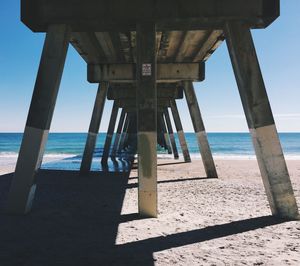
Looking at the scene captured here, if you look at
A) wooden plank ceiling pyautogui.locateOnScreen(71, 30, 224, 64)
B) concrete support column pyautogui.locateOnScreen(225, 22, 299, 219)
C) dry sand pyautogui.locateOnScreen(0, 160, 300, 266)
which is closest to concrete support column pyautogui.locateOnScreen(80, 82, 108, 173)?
wooden plank ceiling pyautogui.locateOnScreen(71, 30, 224, 64)

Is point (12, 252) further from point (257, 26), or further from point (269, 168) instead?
point (257, 26)

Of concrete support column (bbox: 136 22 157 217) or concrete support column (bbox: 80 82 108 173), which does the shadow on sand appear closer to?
concrete support column (bbox: 136 22 157 217)

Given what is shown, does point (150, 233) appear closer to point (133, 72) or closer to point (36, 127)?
point (36, 127)

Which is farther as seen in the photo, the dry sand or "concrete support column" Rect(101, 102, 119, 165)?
"concrete support column" Rect(101, 102, 119, 165)

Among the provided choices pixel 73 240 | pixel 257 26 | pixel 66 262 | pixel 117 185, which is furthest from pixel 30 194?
pixel 257 26

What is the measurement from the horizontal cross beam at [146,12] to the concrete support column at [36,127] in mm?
563

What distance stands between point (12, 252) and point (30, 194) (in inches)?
91.2

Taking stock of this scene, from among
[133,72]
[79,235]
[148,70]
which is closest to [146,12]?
[148,70]

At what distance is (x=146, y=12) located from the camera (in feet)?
21.0

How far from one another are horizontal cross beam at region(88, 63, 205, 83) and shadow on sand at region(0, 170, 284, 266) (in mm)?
5646

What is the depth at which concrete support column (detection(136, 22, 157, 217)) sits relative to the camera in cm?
629

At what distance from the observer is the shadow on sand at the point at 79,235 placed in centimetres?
407

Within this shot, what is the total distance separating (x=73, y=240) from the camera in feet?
15.6

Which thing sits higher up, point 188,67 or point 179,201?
point 188,67
